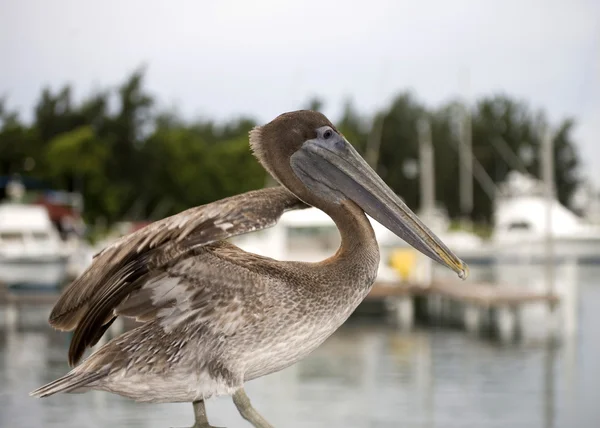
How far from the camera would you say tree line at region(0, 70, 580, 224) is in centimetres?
3769

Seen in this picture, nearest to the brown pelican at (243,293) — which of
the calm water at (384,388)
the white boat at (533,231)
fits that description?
the calm water at (384,388)

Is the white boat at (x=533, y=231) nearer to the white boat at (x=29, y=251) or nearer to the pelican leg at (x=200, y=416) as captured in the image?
the white boat at (x=29, y=251)

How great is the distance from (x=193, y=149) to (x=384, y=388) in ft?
83.6

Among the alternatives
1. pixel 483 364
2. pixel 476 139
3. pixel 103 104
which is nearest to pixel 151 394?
pixel 483 364

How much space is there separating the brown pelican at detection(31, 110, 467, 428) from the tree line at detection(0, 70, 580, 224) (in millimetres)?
33885

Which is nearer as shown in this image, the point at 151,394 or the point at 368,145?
the point at 151,394

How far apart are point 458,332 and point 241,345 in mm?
20473

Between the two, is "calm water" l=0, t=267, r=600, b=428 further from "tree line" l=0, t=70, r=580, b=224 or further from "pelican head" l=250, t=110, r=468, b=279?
"tree line" l=0, t=70, r=580, b=224

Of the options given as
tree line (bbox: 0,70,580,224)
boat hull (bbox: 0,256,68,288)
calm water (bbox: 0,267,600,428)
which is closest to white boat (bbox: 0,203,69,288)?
boat hull (bbox: 0,256,68,288)

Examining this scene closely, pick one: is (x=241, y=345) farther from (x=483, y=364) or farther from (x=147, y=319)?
(x=483, y=364)

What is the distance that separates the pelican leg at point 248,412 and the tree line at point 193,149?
34.1 meters

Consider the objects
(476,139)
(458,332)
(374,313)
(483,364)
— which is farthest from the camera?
(476,139)

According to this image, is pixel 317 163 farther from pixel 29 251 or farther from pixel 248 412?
pixel 29 251

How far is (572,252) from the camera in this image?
125 ft
